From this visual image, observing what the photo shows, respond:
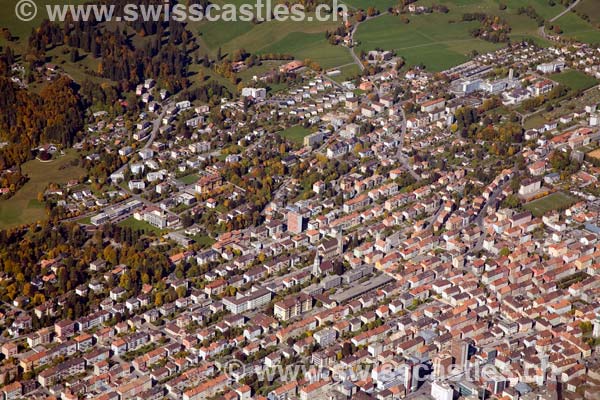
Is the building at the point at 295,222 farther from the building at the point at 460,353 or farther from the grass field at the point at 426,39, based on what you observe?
the grass field at the point at 426,39

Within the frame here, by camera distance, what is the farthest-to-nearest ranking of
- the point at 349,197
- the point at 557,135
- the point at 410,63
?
the point at 410,63
the point at 557,135
the point at 349,197

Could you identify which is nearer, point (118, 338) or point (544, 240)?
point (118, 338)

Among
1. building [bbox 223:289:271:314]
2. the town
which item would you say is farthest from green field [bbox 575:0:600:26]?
building [bbox 223:289:271:314]

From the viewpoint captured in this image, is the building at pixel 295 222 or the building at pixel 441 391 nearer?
the building at pixel 441 391

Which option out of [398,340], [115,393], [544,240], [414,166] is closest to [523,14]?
[414,166]

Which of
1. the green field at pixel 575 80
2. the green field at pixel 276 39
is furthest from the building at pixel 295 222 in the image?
the green field at pixel 575 80

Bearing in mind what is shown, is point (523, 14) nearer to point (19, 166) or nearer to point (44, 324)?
point (19, 166)
